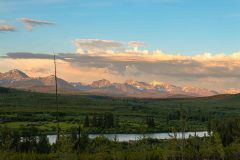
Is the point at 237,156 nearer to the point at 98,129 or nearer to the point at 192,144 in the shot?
the point at 192,144

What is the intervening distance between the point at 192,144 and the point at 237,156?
9557 millimetres

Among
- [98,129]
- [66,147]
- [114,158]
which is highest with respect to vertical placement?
[66,147]

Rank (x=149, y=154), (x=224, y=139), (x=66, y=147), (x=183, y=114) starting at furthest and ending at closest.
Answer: (x=224, y=139) < (x=149, y=154) < (x=183, y=114) < (x=66, y=147)

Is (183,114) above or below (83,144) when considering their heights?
above

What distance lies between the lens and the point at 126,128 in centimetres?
19338

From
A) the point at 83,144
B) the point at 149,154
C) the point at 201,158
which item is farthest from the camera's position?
the point at 83,144

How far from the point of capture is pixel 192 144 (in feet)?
297

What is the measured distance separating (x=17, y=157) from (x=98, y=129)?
121m

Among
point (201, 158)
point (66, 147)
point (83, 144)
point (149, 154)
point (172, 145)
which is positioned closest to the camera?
point (66, 147)

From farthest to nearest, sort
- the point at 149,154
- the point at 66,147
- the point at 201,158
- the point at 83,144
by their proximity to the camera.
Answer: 1. the point at 83,144
2. the point at 201,158
3. the point at 149,154
4. the point at 66,147

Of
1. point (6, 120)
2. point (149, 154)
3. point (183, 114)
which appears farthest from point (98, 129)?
point (183, 114)

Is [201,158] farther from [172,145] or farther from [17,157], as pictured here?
[17,157]

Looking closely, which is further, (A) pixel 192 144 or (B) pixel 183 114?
(A) pixel 192 144

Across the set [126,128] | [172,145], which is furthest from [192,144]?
[126,128]
